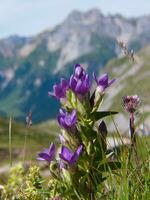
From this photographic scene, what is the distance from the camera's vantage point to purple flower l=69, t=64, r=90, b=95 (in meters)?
3.92

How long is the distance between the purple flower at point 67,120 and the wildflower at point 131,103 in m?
0.62

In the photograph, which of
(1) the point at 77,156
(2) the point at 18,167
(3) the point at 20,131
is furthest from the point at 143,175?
(3) the point at 20,131

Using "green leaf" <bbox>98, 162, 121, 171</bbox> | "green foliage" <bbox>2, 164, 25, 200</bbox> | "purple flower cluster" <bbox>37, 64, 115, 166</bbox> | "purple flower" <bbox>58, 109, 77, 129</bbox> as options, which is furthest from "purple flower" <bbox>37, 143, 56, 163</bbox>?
"green foliage" <bbox>2, 164, 25, 200</bbox>

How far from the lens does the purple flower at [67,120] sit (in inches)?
148

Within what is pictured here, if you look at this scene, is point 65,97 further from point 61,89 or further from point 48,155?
point 48,155

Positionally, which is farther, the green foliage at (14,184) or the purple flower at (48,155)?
the green foliage at (14,184)

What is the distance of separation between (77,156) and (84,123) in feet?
1.12

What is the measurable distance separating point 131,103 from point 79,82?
57 cm

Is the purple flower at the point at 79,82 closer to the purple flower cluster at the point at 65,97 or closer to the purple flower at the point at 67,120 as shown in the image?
the purple flower cluster at the point at 65,97

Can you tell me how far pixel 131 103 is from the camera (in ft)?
13.9

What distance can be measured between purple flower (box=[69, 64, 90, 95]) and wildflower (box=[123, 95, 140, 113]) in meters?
0.44

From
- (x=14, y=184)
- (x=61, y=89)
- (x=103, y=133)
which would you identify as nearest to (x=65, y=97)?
(x=61, y=89)

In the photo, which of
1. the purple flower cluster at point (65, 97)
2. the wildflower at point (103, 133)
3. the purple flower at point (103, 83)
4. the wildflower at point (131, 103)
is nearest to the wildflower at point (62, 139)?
the purple flower cluster at point (65, 97)

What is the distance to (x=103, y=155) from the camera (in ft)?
12.3
